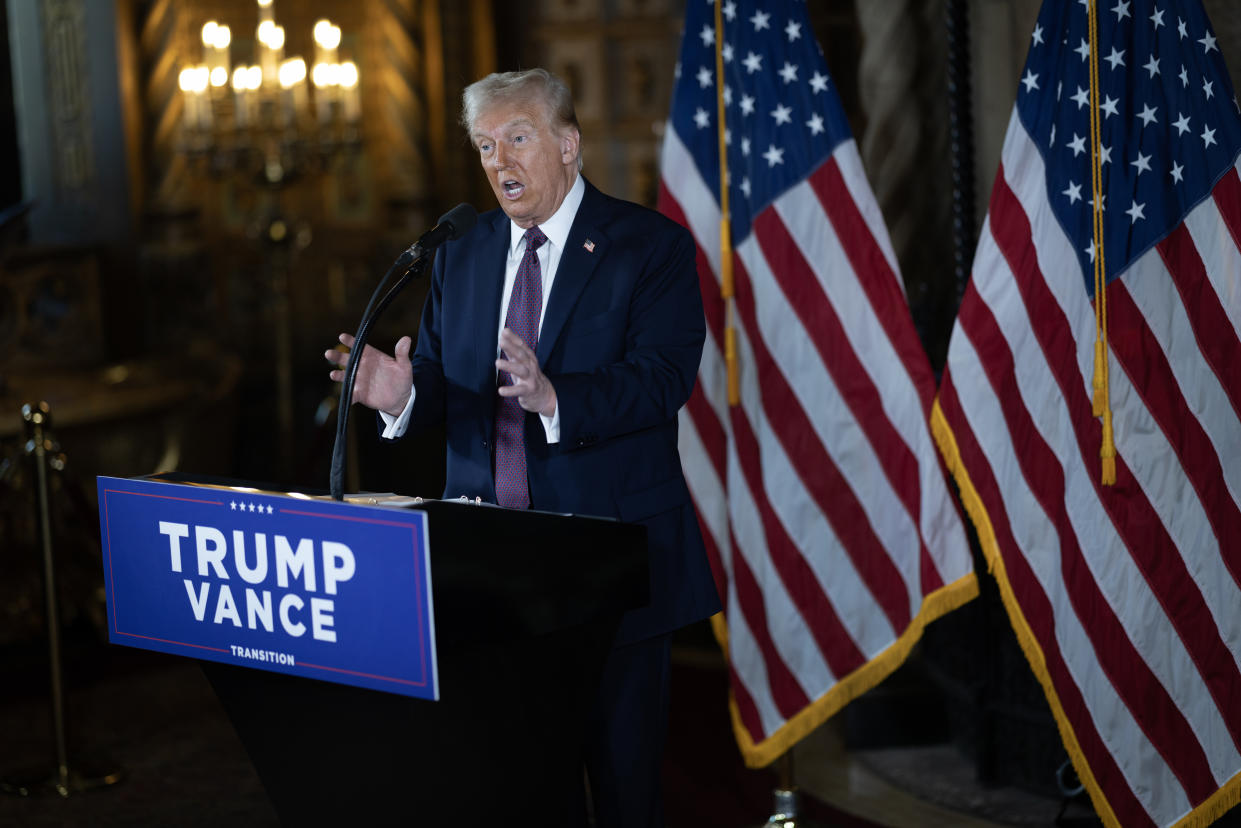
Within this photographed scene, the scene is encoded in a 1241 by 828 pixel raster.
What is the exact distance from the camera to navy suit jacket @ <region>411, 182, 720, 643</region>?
97.7 inches

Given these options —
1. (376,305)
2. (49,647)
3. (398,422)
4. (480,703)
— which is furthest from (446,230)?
(49,647)

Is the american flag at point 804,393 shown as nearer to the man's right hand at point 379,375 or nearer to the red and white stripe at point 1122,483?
the red and white stripe at point 1122,483

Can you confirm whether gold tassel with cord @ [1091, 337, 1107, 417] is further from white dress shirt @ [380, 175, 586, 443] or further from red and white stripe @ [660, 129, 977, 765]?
white dress shirt @ [380, 175, 586, 443]

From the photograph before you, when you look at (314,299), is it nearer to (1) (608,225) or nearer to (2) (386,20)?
(2) (386,20)

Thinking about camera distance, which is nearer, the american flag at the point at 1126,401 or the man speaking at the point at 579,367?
the man speaking at the point at 579,367

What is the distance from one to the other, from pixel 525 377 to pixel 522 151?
488 mm

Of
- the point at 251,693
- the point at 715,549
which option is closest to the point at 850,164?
the point at 715,549

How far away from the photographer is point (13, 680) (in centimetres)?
504

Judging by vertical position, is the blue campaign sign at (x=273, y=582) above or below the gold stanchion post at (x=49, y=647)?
above

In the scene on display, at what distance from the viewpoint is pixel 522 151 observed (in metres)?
2.47

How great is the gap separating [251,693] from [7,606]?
3554mm

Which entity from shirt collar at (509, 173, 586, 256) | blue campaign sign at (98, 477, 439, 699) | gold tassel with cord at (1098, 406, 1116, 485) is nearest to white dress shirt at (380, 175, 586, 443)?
shirt collar at (509, 173, 586, 256)

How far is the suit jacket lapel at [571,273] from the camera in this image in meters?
2.48

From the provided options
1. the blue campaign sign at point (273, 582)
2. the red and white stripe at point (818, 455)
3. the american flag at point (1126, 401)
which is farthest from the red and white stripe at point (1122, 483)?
the blue campaign sign at point (273, 582)
